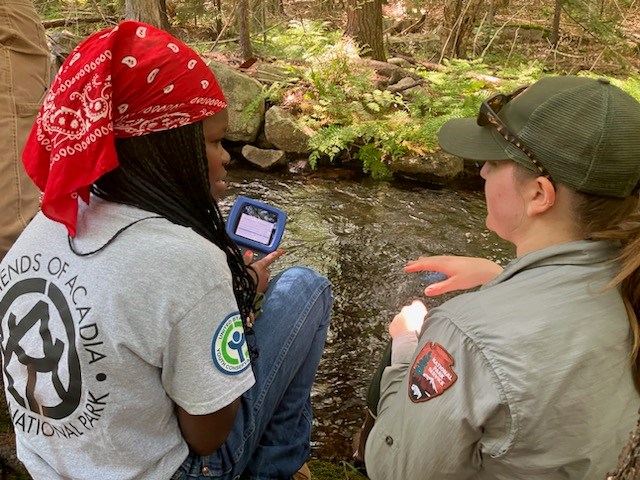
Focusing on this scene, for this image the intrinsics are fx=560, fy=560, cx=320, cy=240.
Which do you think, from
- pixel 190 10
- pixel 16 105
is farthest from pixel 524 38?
pixel 16 105

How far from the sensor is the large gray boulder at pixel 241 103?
6582 mm

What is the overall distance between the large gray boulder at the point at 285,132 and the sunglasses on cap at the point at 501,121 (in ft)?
15.3

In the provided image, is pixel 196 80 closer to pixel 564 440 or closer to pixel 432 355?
pixel 432 355

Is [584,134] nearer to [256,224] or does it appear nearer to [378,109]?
[256,224]

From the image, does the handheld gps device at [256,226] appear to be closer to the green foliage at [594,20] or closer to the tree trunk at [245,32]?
the tree trunk at [245,32]

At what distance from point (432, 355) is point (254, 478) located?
0.87 m

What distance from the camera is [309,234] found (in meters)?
4.62

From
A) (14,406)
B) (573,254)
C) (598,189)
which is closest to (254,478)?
(14,406)

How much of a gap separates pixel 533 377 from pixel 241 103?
19.8 ft

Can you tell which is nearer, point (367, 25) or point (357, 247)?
point (357, 247)

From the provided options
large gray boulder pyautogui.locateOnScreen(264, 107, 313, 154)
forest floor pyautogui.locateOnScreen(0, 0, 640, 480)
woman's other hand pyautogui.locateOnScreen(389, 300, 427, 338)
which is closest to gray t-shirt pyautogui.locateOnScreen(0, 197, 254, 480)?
woman's other hand pyautogui.locateOnScreen(389, 300, 427, 338)

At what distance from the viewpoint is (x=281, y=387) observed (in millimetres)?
1903

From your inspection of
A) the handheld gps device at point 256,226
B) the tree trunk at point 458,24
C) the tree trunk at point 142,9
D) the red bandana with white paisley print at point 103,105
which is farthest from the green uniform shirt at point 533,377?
the tree trunk at point 458,24

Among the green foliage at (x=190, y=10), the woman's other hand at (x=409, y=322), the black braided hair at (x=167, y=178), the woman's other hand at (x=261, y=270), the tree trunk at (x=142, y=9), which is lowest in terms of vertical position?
the green foliage at (x=190, y=10)
